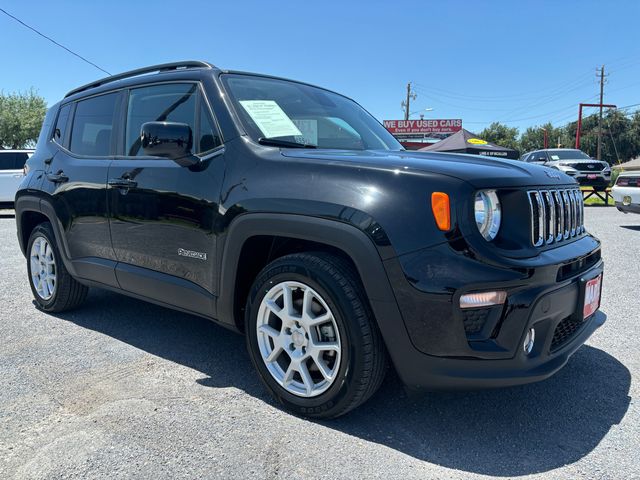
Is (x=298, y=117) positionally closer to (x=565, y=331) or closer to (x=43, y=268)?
(x=565, y=331)

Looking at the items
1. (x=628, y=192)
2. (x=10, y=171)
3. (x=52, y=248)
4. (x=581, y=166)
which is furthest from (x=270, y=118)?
(x=581, y=166)

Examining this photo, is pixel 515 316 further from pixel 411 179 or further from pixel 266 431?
pixel 266 431

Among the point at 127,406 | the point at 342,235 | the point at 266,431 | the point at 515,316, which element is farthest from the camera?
the point at 127,406

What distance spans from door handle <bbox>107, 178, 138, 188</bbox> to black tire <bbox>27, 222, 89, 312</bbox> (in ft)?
3.55

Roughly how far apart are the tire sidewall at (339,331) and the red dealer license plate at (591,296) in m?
1.15

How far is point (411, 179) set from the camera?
223cm

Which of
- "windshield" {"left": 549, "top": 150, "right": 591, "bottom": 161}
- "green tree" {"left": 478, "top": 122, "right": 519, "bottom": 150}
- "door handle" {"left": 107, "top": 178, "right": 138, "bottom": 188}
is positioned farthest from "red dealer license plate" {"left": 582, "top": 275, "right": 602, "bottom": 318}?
"green tree" {"left": 478, "top": 122, "right": 519, "bottom": 150}

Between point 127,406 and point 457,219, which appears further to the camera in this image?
point 127,406

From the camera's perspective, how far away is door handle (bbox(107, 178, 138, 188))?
3314 mm

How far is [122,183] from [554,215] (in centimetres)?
264

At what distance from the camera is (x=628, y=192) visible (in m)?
9.83

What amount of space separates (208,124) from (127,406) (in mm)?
1647

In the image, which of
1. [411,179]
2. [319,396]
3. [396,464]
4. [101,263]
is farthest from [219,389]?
[411,179]

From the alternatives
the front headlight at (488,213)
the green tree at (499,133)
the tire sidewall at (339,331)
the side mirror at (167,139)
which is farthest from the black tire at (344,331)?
the green tree at (499,133)
